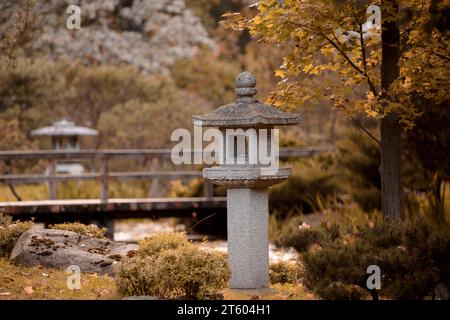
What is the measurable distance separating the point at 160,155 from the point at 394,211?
29.6 feet

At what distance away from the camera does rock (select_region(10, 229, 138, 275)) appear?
10344mm

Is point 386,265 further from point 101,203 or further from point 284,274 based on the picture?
point 101,203

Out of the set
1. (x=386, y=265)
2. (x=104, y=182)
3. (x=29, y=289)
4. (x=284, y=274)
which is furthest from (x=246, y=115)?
(x=104, y=182)

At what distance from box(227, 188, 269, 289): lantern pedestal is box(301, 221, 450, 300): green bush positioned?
96 centimetres

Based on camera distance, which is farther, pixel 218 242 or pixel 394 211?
pixel 218 242

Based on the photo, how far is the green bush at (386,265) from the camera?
8.13 meters

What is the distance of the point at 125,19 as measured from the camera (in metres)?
32.9

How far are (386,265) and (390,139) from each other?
2.80 metres

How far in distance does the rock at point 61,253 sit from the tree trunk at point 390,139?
3.03m

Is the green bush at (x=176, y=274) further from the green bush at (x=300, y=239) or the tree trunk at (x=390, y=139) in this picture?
the tree trunk at (x=390, y=139)

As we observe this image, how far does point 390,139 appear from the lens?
421 inches

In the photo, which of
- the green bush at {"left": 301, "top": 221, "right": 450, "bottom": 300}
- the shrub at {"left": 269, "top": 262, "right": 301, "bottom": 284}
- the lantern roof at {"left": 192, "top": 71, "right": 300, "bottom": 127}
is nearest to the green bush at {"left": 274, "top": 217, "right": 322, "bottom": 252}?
the shrub at {"left": 269, "top": 262, "right": 301, "bottom": 284}
